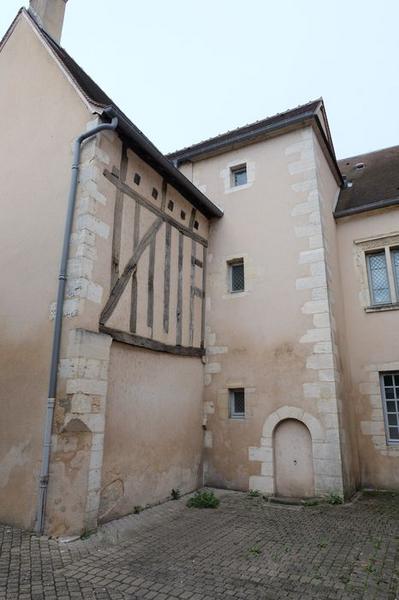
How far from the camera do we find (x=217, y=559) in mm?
3572

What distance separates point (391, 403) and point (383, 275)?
2170mm

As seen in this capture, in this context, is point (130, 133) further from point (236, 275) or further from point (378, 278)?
point (378, 278)

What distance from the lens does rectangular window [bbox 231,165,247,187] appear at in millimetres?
7980

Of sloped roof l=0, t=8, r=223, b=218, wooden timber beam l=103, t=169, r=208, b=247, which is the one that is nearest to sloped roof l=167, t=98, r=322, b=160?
sloped roof l=0, t=8, r=223, b=218

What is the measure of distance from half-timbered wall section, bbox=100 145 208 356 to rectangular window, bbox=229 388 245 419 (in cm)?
92

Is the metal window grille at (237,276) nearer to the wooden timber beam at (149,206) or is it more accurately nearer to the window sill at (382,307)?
the wooden timber beam at (149,206)

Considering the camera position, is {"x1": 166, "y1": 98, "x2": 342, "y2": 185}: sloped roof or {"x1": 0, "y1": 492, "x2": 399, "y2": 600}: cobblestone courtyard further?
{"x1": 166, "y1": 98, "x2": 342, "y2": 185}: sloped roof

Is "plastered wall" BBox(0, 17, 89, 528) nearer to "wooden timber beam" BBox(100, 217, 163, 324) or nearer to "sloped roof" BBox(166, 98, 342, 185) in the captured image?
"wooden timber beam" BBox(100, 217, 163, 324)

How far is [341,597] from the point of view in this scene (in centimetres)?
287

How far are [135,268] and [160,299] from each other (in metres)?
0.71

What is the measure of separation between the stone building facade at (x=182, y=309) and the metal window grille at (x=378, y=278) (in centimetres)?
2

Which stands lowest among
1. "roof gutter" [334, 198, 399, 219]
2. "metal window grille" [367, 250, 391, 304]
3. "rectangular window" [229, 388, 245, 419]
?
"rectangular window" [229, 388, 245, 419]

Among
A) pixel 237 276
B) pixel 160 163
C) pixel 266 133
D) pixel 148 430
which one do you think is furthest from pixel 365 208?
pixel 148 430

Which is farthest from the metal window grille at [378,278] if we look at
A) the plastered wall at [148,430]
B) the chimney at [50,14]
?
the chimney at [50,14]
